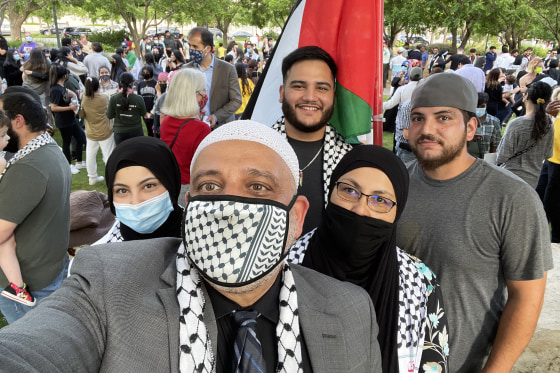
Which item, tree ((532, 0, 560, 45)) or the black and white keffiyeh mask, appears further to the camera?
tree ((532, 0, 560, 45))

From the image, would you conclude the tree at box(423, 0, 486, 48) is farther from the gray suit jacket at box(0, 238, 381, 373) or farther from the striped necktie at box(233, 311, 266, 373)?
the striped necktie at box(233, 311, 266, 373)

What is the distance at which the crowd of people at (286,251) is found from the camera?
1.07 meters

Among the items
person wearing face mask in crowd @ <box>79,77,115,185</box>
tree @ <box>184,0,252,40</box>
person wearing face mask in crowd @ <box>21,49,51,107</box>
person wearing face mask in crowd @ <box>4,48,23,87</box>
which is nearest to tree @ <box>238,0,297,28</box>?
tree @ <box>184,0,252,40</box>

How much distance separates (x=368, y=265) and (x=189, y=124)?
2.59 metres

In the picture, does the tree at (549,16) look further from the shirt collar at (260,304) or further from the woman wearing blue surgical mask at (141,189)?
the shirt collar at (260,304)

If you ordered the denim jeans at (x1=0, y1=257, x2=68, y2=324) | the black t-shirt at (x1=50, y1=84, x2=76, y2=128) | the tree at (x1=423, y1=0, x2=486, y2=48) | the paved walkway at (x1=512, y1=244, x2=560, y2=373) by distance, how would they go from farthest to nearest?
the tree at (x1=423, y1=0, x2=486, y2=48) → the black t-shirt at (x1=50, y1=84, x2=76, y2=128) → the denim jeans at (x1=0, y1=257, x2=68, y2=324) → the paved walkway at (x1=512, y1=244, x2=560, y2=373)

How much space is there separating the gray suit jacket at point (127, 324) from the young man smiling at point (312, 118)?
1256mm

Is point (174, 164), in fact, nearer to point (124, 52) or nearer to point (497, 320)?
point (497, 320)

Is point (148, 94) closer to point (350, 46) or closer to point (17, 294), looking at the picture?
point (17, 294)

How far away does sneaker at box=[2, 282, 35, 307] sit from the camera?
8.80 ft

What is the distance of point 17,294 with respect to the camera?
2.70m

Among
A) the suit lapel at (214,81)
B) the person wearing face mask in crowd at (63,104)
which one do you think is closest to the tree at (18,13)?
the person wearing face mask in crowd at (63,104)

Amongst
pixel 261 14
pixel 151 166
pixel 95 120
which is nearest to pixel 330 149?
pixel 151 166

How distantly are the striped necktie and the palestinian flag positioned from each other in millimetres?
1871
